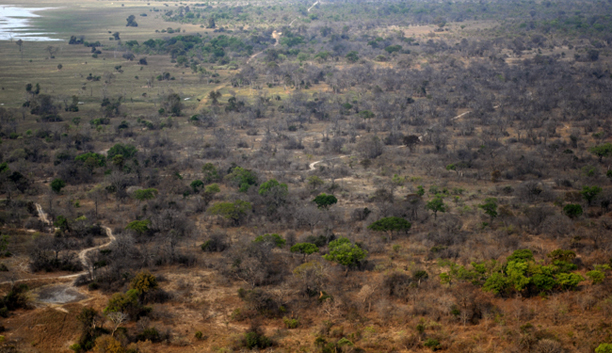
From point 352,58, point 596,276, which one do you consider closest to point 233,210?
point 596,276

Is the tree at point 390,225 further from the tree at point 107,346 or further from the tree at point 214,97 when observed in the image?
the tree at point 214,97

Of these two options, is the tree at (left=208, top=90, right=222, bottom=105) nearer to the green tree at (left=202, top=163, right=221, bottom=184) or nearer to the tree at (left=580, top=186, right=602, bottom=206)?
the green tree at (left=202, top=163, right=221, bottom=184)

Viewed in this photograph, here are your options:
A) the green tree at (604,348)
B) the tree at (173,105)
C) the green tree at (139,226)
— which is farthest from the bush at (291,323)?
the tree at (173,105)

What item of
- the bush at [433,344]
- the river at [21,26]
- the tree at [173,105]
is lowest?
the bush at [433,344]

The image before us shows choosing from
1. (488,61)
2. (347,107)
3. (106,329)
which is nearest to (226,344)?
(106,329)

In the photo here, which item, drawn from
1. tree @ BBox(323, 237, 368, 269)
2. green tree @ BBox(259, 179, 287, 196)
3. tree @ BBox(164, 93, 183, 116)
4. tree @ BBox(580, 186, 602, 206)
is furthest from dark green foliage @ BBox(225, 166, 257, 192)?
tree @ BBox(164, 93, 183, 116)

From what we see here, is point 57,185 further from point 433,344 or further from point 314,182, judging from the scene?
point 433,344
